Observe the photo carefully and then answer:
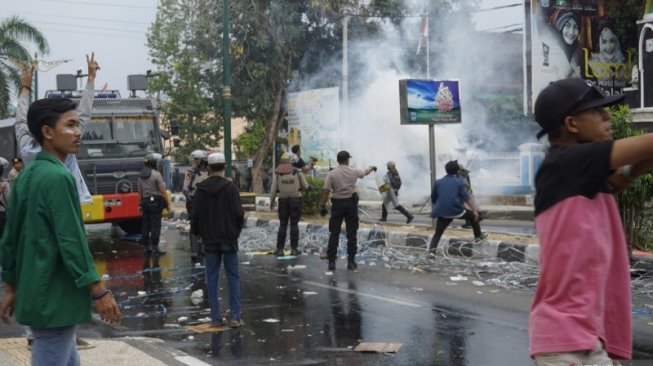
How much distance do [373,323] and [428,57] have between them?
30.4 metres

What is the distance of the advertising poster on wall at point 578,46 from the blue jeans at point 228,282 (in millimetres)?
20515

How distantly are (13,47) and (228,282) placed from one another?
31075 millimetres

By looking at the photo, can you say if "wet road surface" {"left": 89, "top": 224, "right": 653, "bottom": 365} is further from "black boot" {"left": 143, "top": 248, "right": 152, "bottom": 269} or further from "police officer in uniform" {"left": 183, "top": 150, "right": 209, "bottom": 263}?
"police officer in uniform" {"left": 183, "top": 150, "right": 209, "bottom": 263}

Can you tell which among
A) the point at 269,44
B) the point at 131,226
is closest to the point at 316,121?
the point at 269,44

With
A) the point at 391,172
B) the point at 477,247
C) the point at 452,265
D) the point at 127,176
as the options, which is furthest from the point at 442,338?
the point at 391,172

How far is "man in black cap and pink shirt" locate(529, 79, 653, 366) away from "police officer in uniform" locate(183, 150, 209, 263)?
1088 cm

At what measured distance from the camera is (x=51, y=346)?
13.0 ft

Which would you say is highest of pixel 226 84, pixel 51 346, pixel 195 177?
pixel 226 84

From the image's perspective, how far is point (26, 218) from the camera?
13.2 feet

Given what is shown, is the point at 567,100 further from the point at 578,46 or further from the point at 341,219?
the point at 578,46

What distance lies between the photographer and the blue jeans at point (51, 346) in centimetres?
395

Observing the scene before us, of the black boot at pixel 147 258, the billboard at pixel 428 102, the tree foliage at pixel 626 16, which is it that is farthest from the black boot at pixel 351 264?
the tree foliage at pixel 626 16

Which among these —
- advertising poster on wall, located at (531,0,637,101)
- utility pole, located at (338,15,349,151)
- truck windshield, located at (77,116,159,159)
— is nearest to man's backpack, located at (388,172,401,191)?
truck windshield, located at (77,116,159,159)

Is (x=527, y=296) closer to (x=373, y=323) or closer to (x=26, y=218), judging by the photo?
(x=373, y=323)
